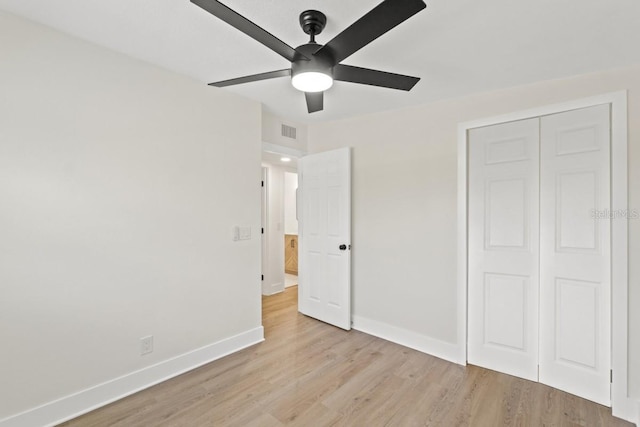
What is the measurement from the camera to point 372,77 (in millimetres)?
1621

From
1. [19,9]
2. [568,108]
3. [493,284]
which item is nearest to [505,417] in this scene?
[493,284]

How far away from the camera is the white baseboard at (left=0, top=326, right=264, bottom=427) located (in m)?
1.80

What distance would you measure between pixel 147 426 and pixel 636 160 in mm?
3675

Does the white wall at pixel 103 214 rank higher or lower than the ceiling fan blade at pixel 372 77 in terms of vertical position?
lower

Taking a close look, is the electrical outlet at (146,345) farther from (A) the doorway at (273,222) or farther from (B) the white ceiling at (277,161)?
(B) the white ceiling at (277,161)

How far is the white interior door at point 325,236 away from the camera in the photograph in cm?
338

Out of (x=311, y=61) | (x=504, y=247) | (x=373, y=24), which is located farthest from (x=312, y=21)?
(x=504, y=247)

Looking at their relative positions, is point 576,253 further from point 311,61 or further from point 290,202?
→ point 290,202

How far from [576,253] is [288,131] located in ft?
9.78

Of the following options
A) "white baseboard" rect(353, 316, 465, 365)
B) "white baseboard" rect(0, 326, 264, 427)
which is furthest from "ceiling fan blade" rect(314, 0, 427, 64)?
"white baseboard" rect(353, 316, 465, 365)

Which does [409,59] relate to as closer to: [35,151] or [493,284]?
[493,284]

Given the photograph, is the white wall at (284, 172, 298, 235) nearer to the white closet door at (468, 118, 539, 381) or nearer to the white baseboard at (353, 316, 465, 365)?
the white baseboard at (353, 316, 465, 365)

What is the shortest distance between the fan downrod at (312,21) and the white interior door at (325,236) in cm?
178

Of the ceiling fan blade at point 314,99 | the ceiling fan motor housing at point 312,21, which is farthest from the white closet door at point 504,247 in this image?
the ceiling fan motor housing at point 312,21
